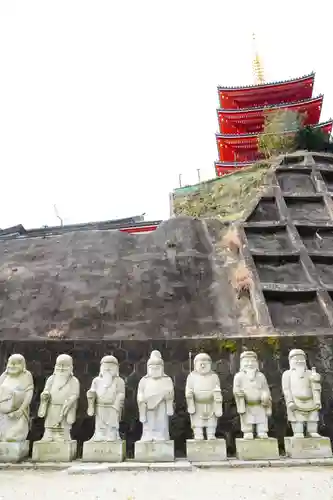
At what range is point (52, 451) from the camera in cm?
601

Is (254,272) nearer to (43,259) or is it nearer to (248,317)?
(248,317)

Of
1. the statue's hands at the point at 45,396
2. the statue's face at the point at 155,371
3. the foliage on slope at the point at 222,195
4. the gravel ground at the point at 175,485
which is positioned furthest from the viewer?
the foliage on slope at the point at 222,195

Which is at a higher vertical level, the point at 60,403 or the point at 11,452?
the point at 60,403

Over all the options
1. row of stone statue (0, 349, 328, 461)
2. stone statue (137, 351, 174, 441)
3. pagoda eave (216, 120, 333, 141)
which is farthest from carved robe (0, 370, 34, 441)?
pagoda eave (216, 120, 333, 141)

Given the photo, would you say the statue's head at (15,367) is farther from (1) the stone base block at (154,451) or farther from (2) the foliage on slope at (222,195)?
(2) the foliage on slope at (222,195)

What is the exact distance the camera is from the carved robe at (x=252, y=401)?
6363mm

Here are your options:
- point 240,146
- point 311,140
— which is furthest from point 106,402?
point 240,146

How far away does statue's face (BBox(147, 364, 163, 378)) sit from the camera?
21.2ft

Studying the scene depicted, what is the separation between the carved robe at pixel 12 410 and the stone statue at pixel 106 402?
1.00 m

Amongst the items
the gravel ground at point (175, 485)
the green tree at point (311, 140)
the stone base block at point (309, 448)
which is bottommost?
the gravel ground at point (175, 485)

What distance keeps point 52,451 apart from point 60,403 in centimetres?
66

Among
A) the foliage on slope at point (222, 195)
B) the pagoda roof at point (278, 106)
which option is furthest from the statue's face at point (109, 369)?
the pagoda roof at point (278, 106)

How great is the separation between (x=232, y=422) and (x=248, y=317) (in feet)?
9.10

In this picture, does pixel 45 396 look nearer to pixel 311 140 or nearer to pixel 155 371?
pixel 155 371
